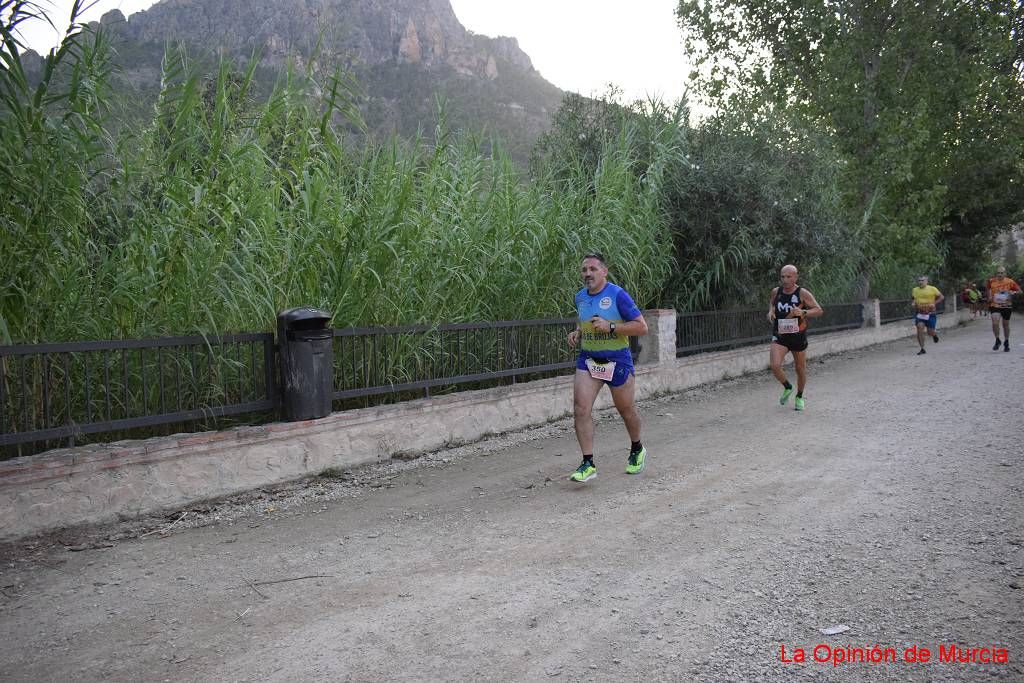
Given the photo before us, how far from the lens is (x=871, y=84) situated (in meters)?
21.3

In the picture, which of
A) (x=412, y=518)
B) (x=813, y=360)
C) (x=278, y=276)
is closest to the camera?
(x=412, y=518)

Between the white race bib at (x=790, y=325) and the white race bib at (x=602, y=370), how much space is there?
4.95 metres

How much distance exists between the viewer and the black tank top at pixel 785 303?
9938 millimetres

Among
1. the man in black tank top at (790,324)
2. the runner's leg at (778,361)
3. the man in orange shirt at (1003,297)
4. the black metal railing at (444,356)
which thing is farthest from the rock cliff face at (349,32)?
the man in orange shirt at (1003,297)

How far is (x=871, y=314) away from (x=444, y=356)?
61.0ft

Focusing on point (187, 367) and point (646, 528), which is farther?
point (187, 367)

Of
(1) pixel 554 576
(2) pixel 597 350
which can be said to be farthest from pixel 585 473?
(1) pixel 554 576

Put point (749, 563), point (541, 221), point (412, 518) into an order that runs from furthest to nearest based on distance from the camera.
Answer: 1. point (541, 221)
2. point (412, 518)
3. point (749, 563)

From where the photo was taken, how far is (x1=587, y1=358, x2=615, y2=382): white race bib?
5945mm

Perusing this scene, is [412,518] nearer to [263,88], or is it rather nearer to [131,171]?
[131,171]

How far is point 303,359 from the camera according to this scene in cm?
604

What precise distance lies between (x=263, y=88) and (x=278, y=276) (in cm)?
174

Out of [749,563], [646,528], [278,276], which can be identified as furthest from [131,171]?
[749,563]

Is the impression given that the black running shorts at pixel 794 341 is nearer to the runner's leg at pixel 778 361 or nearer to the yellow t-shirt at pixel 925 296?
the runner's leg at pixel 778 361
